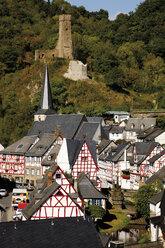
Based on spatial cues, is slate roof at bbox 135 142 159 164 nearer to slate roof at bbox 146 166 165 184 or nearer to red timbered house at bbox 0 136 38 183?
slate roof at bbox 146 166 165 184

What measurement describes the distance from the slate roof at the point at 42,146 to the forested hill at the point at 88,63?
1852 centimetres

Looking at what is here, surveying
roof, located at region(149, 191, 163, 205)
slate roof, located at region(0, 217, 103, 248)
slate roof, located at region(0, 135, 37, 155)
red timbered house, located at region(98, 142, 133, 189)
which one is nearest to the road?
slate roof, located at region(0, 135, 37, 155)

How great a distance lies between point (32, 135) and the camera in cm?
6191

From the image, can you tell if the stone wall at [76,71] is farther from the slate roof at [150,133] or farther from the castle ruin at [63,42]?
the slate roof at [150,133]

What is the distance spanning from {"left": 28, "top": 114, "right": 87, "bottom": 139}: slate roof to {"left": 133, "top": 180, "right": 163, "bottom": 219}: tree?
20507 mm

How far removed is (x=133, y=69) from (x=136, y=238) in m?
67.1

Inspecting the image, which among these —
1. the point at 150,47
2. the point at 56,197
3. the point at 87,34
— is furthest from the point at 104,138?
the point at 87,34

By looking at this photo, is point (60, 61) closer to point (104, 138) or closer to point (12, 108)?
point (12, 108)

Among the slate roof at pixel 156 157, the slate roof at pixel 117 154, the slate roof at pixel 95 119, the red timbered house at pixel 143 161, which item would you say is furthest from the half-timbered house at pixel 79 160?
the slate roof at pixel 95 119

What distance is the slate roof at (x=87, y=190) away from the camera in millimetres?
38447

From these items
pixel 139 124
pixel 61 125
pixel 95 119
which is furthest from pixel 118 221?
pixel 95 119

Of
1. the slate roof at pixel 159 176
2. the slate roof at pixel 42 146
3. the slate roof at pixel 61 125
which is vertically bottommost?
the slate roof at pixel 159 176

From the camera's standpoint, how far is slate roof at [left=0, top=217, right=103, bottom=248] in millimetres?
21523

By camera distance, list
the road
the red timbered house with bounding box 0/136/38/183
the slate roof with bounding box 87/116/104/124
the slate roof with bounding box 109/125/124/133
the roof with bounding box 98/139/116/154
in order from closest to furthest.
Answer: the road < the red timbered house with bounding box 0/136/38/183 < the roof with bounding box 98/139/116/154 < the slate roof with bounding box 109/125/124/133 < the slate roof with bounding box 87/116/104/124
